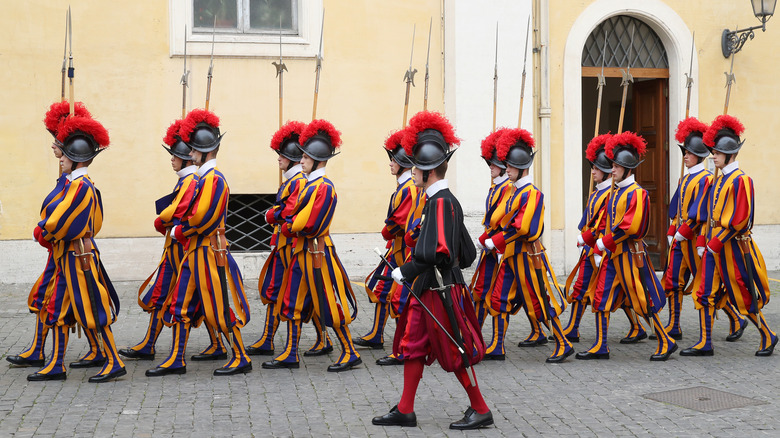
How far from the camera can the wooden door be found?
13.7 metres

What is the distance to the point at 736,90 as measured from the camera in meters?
13.5

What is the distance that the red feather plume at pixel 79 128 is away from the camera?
6.82m

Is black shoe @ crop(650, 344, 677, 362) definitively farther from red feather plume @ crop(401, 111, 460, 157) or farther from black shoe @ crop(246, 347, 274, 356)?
black shoe @ crop(246, 347, 274, 356)

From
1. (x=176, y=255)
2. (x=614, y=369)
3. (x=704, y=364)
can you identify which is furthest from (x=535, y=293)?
(x=176, y=255)

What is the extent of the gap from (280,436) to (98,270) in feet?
8.00

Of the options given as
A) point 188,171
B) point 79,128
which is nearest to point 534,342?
point 188,171

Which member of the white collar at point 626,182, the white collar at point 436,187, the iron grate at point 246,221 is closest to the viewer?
the white collar at point 436,187

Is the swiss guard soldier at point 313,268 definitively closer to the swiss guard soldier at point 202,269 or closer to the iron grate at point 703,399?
the swiss guard soldier at point 202,269

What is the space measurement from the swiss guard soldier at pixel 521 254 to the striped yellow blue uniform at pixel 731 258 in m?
1.30

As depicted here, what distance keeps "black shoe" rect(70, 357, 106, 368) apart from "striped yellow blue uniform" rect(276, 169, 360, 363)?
1.42 metres

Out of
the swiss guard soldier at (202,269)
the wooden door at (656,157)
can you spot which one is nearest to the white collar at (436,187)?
the swiss guard soldier at (202,269)

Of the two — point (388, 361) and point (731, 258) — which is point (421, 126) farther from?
point (731, 258)

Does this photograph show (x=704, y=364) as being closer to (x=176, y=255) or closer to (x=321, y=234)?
(x=321, y=234)

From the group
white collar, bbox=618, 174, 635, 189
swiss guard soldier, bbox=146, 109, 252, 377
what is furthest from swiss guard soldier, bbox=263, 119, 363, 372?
white collar, bbox=618, 174, 635, 189
